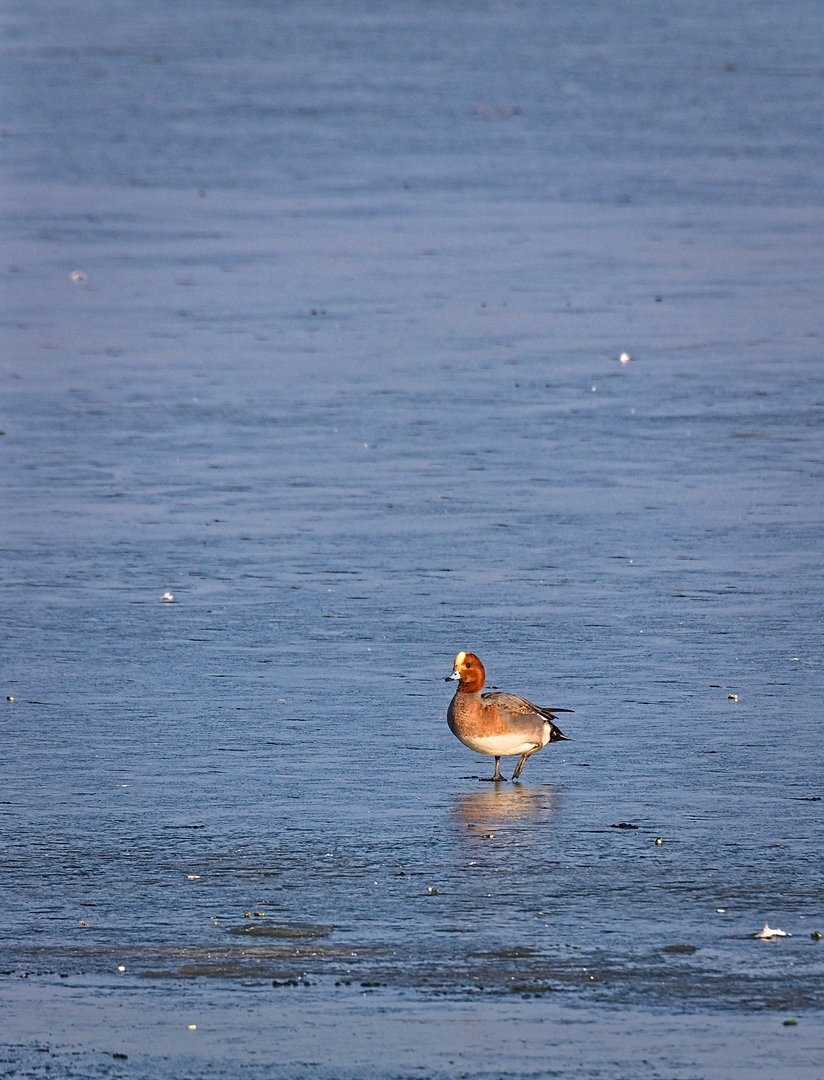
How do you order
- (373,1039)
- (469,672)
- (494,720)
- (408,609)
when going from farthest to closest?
(408,609) < (469,672) < (494,720) < (373,1039)

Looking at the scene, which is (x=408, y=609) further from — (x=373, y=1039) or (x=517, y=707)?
(x=373, y=1039)

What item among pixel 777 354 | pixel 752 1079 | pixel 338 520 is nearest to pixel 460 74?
pixel 777 354

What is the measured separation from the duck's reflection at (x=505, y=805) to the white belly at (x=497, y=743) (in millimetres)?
152

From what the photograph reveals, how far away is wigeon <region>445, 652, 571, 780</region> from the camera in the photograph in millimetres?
9047

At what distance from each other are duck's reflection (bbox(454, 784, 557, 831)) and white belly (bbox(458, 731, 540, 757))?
15 cm

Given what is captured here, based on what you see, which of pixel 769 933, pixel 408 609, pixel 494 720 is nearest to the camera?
pixel 769 933

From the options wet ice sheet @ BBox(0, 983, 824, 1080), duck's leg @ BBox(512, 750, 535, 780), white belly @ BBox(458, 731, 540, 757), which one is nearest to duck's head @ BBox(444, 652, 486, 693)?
white belly @ BBox(458, 731, 540, 757)

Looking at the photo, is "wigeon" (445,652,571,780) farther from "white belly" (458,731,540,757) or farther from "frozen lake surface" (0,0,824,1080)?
"frozen lake surface" (0,0,824,1080)

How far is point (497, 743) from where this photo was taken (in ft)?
29.7

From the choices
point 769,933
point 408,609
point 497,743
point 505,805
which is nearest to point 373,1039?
point 769,933

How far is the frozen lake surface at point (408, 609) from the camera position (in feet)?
22.4

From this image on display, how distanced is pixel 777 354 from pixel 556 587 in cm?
684

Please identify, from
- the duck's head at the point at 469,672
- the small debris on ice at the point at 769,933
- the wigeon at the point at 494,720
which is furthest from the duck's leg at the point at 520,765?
the small debris on ice at the point at 769,933

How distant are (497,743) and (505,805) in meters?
0.31
